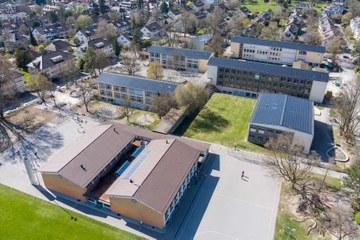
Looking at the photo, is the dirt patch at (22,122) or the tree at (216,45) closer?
the dirt patch at (22,122)

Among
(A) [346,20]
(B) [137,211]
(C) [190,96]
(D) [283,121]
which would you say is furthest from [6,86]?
(A) [346,20]

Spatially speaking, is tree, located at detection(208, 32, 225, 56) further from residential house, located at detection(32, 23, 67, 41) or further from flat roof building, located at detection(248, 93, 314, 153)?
residential house, located at detection(32, 23, 67, 41)

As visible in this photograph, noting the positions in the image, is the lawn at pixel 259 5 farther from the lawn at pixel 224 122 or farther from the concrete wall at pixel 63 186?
the concrete wall at pixel 63 186

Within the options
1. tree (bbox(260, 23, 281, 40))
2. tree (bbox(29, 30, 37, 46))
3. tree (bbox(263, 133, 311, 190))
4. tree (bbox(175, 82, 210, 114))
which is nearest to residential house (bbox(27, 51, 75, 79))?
tree (bbox(29, 30, 37, 46))

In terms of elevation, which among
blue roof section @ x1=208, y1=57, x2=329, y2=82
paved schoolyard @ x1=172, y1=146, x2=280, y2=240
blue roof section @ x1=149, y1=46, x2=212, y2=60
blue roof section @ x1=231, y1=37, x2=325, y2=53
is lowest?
paved schoolyard @ x1=172, y1=146, x2=280, y2=240

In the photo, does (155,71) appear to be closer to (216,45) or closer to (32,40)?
(216,45)

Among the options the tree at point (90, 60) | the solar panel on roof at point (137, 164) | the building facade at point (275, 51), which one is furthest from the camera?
the building facade at point (275, 51)

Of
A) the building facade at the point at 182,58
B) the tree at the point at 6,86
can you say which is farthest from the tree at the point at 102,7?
the tree at the point at 6,86
